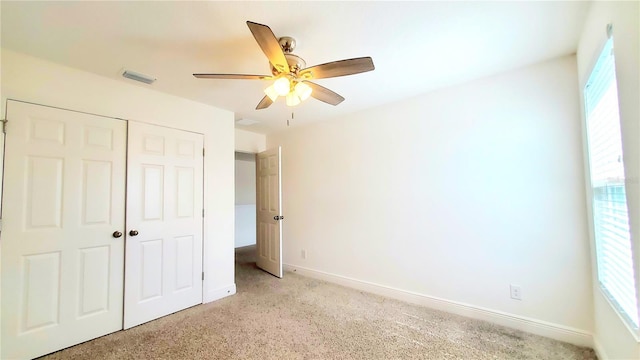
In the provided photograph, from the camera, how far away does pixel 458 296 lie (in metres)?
2.58

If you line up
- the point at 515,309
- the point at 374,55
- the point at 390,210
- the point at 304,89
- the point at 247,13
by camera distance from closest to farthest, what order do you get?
the point at 247,13
the point at 304,89
the point at 374,55
the point at 515,309
the point at 390,210

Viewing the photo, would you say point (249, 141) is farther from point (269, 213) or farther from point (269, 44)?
point (269, 44)

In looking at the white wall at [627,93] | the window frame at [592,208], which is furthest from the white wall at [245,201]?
the white wall at [627,93]

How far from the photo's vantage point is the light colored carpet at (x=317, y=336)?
196 cm

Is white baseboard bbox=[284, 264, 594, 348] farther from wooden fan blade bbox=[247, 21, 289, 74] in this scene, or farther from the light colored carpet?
wooden fan blade bbox=[247, 21, 289, 74]

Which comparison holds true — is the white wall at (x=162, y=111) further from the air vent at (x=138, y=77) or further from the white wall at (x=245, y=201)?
the white wall at (x=245, y=201)

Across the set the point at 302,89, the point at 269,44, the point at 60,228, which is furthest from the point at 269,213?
the point at 269,44

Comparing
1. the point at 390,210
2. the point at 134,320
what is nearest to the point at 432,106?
the point at 390,210

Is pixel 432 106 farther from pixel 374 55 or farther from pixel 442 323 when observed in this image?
pixel 442 323

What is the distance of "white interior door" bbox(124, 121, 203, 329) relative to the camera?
246cm

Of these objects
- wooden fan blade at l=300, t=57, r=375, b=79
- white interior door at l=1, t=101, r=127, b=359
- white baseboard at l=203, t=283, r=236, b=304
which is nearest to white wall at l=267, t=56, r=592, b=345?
white baseboard at l=203, t=283, r=236, b=304

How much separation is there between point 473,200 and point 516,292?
872 mm

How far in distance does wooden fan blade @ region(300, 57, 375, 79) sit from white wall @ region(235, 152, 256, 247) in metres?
4.86

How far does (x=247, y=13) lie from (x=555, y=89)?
2.50m
